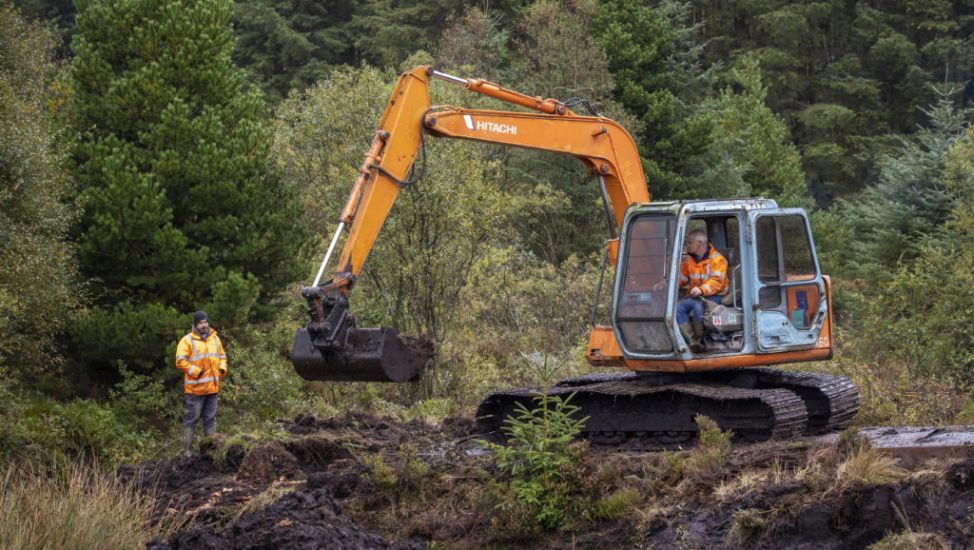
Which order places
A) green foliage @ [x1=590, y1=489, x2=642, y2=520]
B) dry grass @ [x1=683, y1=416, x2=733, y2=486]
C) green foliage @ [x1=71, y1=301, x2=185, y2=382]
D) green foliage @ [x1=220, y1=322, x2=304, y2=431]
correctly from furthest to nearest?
1. green foliage @ [x1=71, y1=301, x2=185, y2=382]
2. green foliage @ [x1=220, y1=322, x2=304, y2=431]
3. dry grass @ [x1=683, y1=416, x2=733, y2=486]
4. green foliage @ [x1=590, y1=489, x2=642, y2=520]

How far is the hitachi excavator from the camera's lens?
11.8 metres

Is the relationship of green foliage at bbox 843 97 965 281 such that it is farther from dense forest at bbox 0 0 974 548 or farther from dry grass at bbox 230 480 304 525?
dry grass at bbox 230 480 304 525

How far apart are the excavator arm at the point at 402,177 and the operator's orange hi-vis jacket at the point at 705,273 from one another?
1.05 meters

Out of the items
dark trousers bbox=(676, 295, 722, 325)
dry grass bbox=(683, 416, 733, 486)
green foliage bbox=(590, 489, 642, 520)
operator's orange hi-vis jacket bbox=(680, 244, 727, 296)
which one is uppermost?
operator's orange hi-vis jacket bbox=(680, 244, 727, 296)

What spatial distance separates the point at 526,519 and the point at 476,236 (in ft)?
37.4

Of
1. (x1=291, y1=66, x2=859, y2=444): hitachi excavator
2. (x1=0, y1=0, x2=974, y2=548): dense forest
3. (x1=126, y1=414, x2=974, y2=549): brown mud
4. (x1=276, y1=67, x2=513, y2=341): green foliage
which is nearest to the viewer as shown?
(x1=126, y1=414, x2=974, y2=549): brown mud

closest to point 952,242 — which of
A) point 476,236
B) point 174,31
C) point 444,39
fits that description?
point 476,236

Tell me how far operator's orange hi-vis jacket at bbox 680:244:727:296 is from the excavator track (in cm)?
102

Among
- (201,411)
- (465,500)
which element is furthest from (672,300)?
(201,411)

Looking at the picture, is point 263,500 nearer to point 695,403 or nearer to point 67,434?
point 695,403

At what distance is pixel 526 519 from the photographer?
1009 cm

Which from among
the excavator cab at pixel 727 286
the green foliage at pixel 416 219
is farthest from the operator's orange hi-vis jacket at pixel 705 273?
the green foliage at pixel 416 219

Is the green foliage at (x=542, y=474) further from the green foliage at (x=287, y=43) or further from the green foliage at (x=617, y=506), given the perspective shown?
the green foliage at (x=287, y=43)

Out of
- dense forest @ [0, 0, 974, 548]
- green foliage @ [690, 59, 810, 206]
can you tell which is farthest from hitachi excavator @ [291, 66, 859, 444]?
green foliage @ [690, 59, 810, 206]
